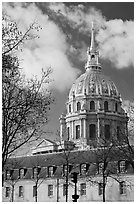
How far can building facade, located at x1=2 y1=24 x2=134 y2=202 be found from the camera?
35.7 ft

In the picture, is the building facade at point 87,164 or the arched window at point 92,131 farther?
the arched window at point 92,131

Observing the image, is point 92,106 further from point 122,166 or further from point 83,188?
point 122,166

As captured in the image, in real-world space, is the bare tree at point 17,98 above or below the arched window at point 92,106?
below

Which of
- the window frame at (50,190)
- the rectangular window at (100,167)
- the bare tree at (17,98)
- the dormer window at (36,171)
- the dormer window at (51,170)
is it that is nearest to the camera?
the bare tree at (17,98)

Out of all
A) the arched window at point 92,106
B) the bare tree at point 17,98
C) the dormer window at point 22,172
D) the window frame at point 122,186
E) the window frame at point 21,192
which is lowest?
the window frame at point 21,192

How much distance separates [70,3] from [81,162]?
30.5ft

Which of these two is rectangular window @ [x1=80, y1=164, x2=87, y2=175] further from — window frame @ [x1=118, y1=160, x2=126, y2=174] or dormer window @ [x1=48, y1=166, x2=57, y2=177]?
window frame @ [x1=118, y1=160, x2=126, y2=174]

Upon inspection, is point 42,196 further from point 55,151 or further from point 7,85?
point 7,85

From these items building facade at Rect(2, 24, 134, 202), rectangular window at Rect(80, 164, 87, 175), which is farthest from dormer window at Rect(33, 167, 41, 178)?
rectangular window at Rect(80, 164, 87, 175)

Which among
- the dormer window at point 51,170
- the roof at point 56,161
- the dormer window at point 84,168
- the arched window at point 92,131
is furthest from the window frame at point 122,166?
the arched window at point 92,131

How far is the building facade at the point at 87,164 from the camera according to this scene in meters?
10.9

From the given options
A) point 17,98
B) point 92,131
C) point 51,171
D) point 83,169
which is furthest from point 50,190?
point 17,98

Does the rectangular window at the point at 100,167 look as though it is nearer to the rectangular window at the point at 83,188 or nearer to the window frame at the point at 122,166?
the window frame at the point at 122,166

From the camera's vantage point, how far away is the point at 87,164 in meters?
13.8
